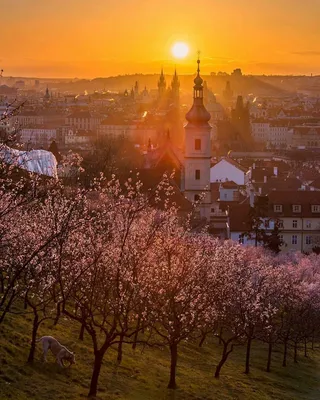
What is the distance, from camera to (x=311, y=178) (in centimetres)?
7538

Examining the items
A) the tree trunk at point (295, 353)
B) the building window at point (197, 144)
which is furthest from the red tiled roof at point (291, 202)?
the tree trunk at point (295, 353)

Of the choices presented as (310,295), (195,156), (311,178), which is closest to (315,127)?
(311,178)

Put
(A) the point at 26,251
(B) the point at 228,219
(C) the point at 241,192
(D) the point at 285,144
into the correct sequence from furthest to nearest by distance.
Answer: (D) the point at 285,144 < (C) the point at 241,192 < (B) the point at 228,219 < (A) the point at 26,251

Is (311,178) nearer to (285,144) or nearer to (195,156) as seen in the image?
(195,156)

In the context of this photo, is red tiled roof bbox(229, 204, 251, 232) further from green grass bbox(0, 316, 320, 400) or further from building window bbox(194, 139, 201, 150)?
green grass bbox(0, 316, 320, 400)

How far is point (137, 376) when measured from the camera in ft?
55.5

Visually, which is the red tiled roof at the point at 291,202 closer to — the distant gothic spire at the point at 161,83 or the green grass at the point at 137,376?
the green grass at the point at 137,376

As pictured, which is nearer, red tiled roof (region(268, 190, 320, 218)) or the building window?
red tiled roof (region(268, 190, 320, 218))

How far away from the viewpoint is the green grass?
564 inches

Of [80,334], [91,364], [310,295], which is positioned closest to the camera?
[91,364]

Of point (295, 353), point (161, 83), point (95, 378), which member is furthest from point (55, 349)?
point (161, 83)

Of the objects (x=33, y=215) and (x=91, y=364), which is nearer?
(x=91, y=364)

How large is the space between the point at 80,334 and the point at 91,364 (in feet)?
5.43

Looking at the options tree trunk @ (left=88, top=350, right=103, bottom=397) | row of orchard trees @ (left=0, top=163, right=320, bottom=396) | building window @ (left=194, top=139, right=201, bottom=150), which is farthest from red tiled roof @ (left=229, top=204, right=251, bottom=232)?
tree trunk @ (left=88, top=350, right=103, bottom=397)
